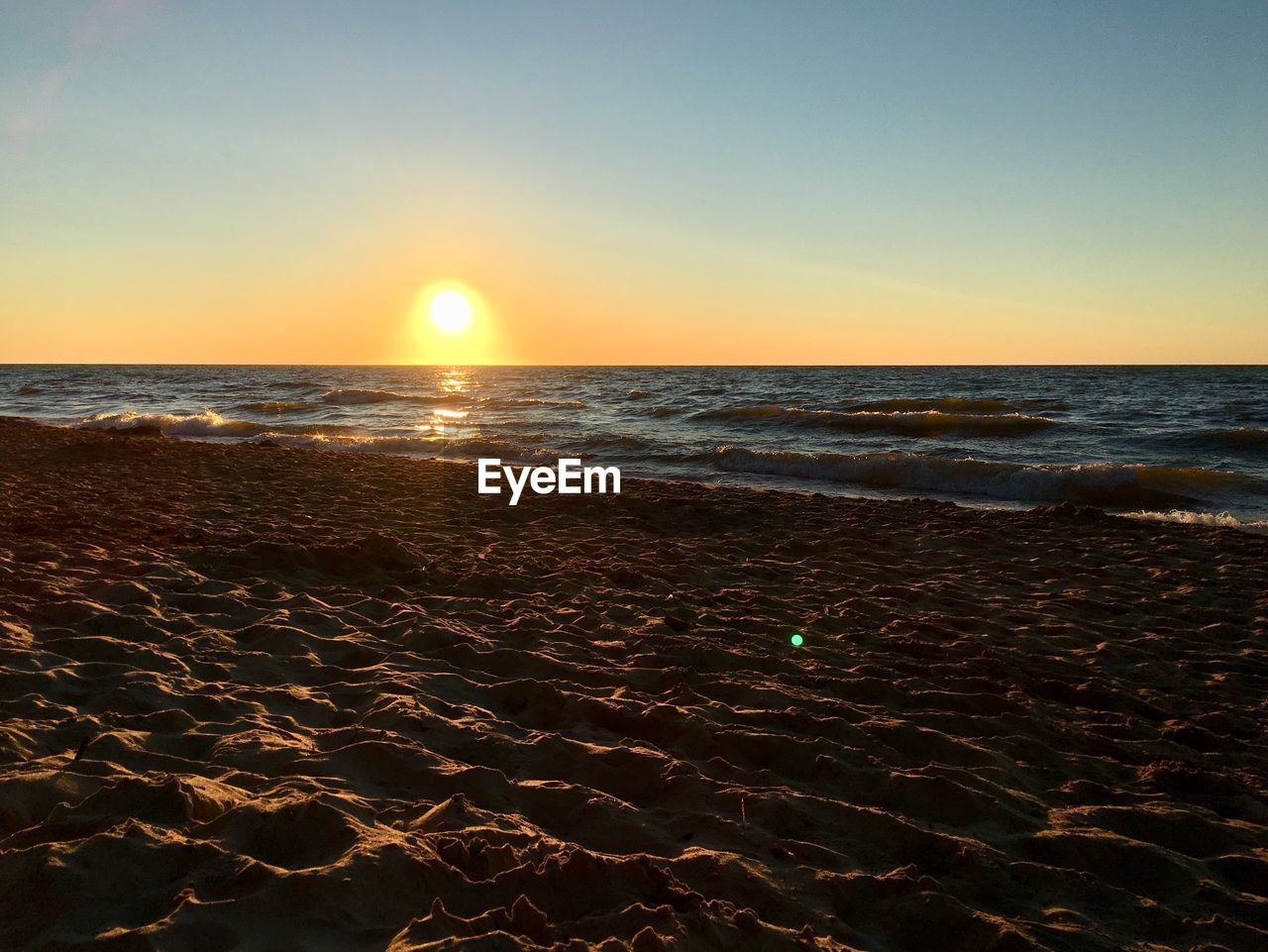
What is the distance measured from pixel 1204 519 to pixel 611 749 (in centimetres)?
1133

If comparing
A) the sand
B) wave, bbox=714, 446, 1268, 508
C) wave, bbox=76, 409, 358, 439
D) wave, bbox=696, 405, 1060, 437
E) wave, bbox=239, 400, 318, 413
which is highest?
wave, bbox=239, 400, 318, 413

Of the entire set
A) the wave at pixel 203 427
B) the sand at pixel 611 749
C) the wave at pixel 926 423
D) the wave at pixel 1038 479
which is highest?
the wave at pixel 926 423

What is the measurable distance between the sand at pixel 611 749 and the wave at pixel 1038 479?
249 inches

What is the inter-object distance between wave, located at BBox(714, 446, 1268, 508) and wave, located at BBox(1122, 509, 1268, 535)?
128 cm

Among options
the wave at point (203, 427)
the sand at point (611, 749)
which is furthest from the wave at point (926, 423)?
the sand at point (611, 749)

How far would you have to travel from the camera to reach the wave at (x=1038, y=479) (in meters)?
13.5

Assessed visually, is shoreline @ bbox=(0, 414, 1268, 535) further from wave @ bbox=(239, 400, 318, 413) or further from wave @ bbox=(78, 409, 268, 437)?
wave @ bbox=(239, 400, 318, 413)

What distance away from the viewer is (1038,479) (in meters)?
14.0

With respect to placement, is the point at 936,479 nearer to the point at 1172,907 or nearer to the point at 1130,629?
the point at 1130,629

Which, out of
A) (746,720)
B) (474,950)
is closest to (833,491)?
(746,720)

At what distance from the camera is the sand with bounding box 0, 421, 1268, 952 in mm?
2520

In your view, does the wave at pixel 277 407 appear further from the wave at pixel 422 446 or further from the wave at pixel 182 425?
the wave at pixel 422 446

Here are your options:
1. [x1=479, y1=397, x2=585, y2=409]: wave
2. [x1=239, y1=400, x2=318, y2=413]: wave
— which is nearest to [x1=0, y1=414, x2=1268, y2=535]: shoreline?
[x1=479, y1=397, x2=585, y2=409]: wave

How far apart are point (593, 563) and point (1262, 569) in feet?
23.4
